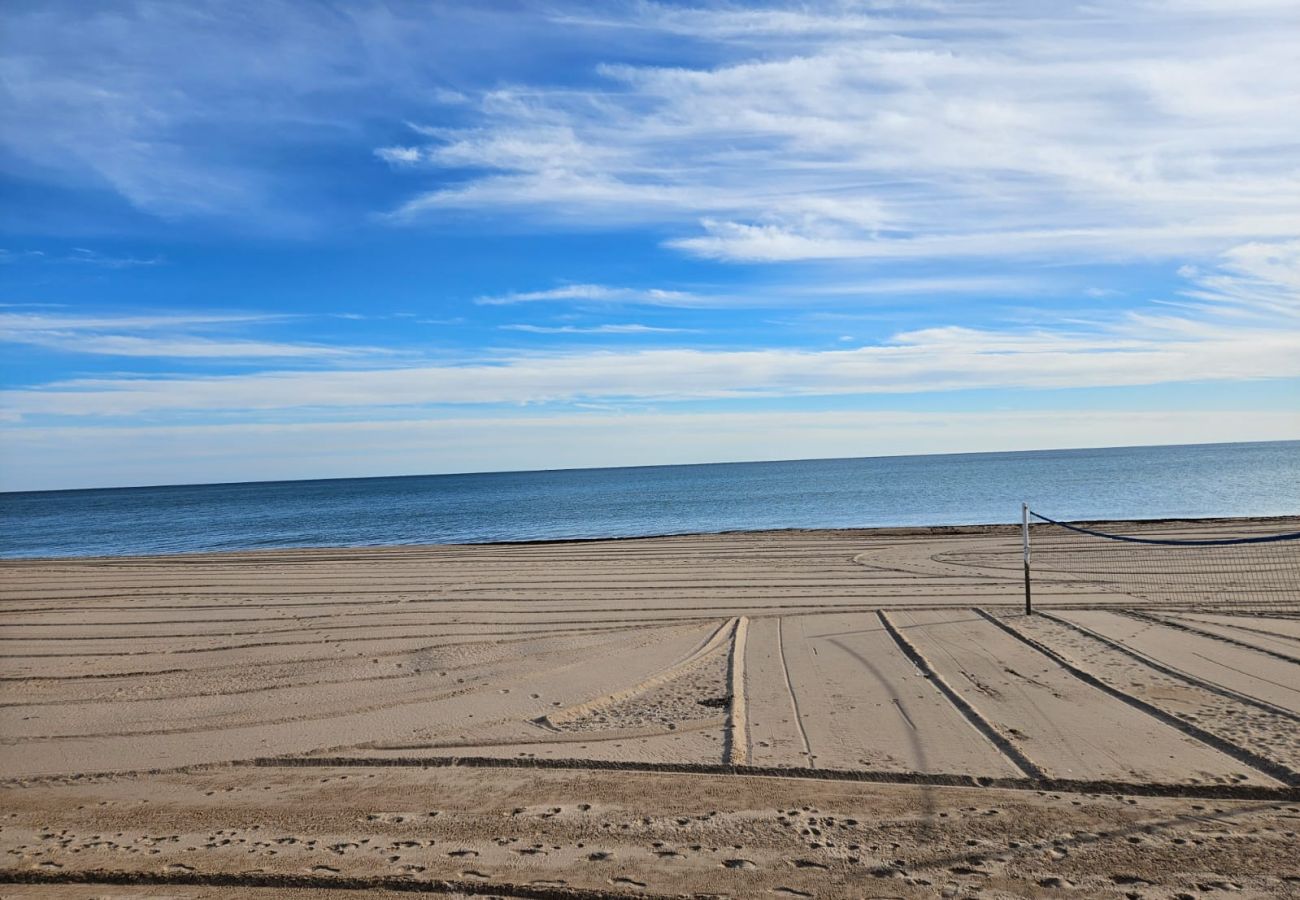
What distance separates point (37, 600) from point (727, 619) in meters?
13.3

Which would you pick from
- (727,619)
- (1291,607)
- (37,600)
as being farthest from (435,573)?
(1291,607)

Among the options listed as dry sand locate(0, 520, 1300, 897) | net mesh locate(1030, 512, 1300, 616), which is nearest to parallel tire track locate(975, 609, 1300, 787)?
dry sand locate(0, 520, 1300, 897)

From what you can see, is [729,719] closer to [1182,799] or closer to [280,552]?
[1182,799]

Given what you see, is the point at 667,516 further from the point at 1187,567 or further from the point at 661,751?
the point at 661,751

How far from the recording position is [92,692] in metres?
8.82

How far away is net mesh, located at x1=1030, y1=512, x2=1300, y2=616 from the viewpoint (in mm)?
12383

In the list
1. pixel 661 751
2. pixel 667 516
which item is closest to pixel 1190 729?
pixel 661 751

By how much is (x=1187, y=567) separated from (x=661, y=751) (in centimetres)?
1454

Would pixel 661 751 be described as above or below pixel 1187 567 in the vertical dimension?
below

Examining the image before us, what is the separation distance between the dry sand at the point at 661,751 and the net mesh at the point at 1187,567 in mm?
980

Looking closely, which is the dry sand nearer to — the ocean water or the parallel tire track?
the parallel tire track

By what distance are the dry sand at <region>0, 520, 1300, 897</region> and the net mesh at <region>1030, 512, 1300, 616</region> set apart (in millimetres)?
980

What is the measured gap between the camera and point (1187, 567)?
1677cm

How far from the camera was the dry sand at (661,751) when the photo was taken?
4555 mm
